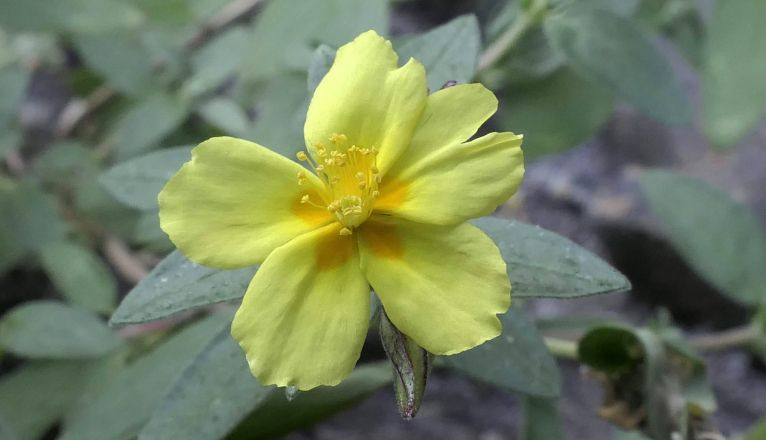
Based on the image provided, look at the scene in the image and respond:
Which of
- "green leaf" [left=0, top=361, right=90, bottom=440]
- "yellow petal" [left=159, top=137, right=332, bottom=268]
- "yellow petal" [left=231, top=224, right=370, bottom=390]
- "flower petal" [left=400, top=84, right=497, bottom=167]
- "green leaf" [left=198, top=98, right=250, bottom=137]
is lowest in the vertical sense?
"green leaf" [left=0, top=361, right=90, bottom=440]

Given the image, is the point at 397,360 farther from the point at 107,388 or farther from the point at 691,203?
the point at 691,203

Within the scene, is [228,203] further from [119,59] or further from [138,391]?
[119,59]

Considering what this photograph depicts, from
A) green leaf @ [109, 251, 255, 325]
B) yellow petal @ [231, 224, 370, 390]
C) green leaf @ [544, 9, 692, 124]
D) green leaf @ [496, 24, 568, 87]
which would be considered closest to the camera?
yellow petal @ [231, 224, 370, 390]

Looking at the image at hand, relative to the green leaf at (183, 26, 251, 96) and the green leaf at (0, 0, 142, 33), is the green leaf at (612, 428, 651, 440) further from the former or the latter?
the green leaf at (0, 0, 142, 33)

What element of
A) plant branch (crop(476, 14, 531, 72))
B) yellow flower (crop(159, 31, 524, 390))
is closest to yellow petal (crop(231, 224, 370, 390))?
yellow flower (crop(159, 31, 524, 390))

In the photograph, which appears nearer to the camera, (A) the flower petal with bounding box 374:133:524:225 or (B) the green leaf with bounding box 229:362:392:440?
(A) the flower petal with bounding box 374:133:524:225

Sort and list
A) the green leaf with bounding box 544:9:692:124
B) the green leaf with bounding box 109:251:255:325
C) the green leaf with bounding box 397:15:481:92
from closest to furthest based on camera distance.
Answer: the green leaf with bounding box 109:251:255:325 < the green leaf with bounding box 397:15:481:92 < the green leaf with bounding box 544:9:692:124

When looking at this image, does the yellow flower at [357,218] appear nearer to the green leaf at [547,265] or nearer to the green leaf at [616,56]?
→ the green leaf at [547,265]
